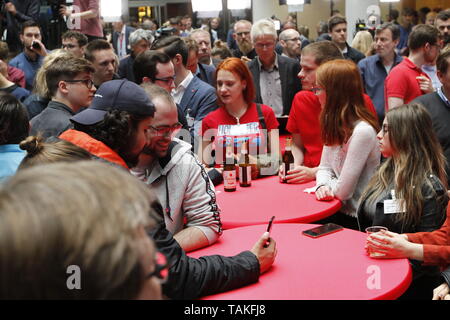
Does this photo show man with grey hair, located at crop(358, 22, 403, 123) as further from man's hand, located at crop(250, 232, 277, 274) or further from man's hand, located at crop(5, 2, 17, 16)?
man's hand, located at crop(5, 2, 17, 16)

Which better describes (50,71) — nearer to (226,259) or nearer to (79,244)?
(226,259)

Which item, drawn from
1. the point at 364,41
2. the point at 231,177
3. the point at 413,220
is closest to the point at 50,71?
the point at 231,177

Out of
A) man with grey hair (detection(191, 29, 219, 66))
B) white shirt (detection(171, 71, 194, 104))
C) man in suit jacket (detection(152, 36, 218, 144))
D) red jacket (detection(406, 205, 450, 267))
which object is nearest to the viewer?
red jacket (detection(406, 205, 450, 267))

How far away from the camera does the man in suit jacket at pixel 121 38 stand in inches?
430

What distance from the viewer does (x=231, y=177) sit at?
347 cm

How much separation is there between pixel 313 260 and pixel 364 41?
6.86m

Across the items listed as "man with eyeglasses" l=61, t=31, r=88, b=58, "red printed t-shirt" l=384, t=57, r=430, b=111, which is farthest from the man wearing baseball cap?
"man with eyeglasses" l=61, t=31, r=88, b=58

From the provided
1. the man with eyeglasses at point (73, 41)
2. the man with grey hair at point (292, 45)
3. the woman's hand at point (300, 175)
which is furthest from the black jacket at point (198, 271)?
the man with grey hair at point (292, 45)

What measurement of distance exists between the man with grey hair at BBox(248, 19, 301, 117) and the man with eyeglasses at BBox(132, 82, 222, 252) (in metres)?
3.29

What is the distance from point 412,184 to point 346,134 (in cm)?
75

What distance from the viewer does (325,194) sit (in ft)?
10.6

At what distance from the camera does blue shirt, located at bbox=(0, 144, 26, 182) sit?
9.27 feet

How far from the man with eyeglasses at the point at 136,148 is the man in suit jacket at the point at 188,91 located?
244cm

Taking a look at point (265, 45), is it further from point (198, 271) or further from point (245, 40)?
point (198, 271)
